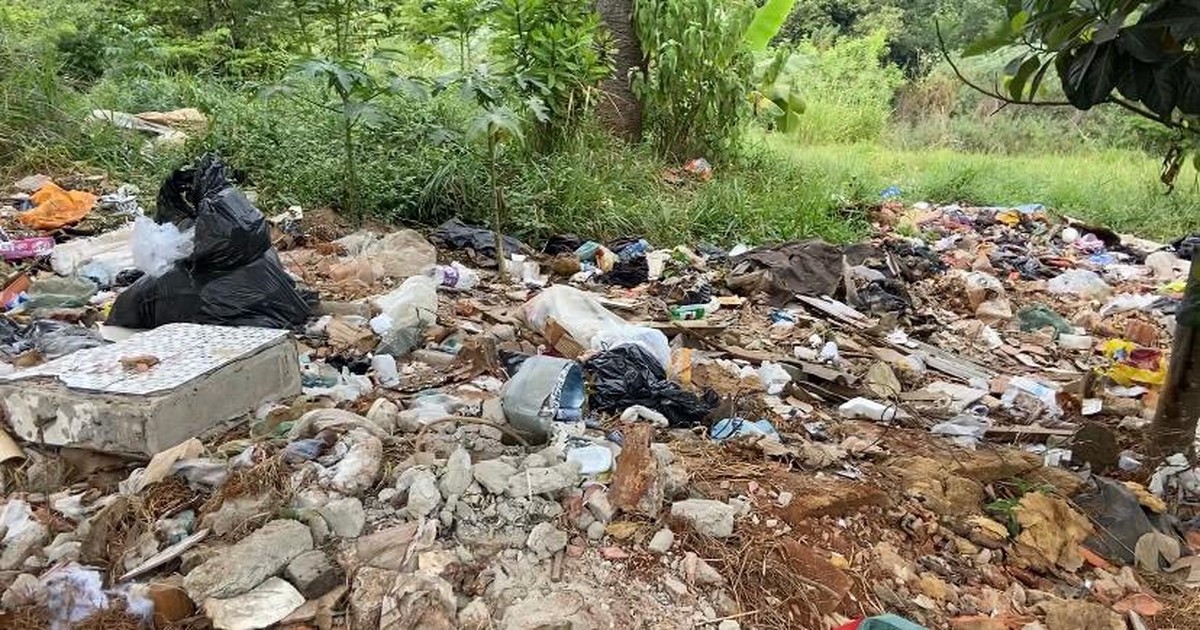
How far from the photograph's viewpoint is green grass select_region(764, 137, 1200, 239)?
282 inches

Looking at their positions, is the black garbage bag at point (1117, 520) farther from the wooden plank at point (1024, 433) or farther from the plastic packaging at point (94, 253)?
the plastic packaging at point (94, 253)

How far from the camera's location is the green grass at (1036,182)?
716 cm

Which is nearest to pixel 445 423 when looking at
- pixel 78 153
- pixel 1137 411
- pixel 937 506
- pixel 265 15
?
pixel 937 506

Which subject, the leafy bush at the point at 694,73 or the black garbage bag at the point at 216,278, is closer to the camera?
the black garbage bag at the point at 216,278

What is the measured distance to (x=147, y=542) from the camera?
1972mm

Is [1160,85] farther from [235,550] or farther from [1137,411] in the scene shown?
[235,550]

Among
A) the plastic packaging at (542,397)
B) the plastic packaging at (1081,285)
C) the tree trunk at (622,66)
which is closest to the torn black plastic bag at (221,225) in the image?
the plastic packaging at (542,397)

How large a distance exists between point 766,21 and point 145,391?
6.32m

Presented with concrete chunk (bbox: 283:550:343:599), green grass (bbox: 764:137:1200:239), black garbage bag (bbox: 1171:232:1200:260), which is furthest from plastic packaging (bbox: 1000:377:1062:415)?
green grass (bbox: 764:137:1200:239)

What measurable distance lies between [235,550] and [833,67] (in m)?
11.9

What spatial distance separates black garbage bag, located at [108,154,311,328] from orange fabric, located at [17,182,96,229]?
65.8 inches

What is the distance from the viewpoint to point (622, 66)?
6.98 m

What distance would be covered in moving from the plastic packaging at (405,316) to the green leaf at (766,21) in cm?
458

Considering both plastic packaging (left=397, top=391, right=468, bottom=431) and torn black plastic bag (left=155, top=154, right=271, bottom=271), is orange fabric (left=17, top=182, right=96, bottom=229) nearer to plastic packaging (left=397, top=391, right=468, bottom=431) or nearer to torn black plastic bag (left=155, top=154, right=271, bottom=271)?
torn black plastic bag (left=155, top=154, right=271, bottom=271)
